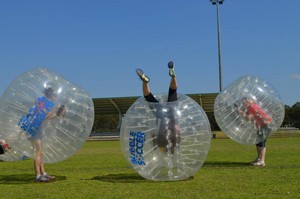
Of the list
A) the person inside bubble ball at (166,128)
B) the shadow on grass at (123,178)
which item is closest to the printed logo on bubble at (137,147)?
the person inside bubble ball at (166,128)

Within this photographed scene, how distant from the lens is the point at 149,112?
6.98 m

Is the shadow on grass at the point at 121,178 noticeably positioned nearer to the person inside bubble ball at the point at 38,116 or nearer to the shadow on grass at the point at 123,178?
the shadow on grass at the point at 123,178

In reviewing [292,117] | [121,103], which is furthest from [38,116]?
[292,117]

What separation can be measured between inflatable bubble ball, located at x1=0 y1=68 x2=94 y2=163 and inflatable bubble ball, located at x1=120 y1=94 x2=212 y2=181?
1.05m

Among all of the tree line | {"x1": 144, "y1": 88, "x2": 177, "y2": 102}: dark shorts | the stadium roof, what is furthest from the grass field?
the tree line

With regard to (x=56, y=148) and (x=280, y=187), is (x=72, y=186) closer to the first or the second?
(x=56, y=148)

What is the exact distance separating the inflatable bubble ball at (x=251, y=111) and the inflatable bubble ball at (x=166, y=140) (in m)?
2.68

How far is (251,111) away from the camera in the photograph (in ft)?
31.2

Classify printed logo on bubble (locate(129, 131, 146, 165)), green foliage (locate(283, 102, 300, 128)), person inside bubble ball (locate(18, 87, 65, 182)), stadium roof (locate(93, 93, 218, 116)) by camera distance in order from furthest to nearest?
green foliage (locate(283, 102, 300, 128)), stadium roof (locate(93, 93, 218, 116)), person inside bubble ball (locate(18, 87, 65, 182)), printed logo on bubble (locate(129, 131, 146, 165))

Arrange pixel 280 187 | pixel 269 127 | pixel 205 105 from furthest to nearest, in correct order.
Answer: pixel 205 105
pixel 269 127
pixel 280 187

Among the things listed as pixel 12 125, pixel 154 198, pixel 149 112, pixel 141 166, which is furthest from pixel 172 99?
pixel 12 125

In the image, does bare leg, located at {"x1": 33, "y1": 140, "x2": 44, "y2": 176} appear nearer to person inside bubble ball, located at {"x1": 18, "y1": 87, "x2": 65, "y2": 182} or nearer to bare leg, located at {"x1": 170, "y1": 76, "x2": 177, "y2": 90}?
person inside bubble ball, located at {"x1": 18, "y1": 87, "x2": 65, "y2": 182}

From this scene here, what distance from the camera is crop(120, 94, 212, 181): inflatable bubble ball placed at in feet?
22.1

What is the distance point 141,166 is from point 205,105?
1297 inches
